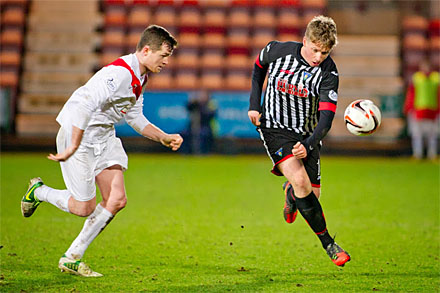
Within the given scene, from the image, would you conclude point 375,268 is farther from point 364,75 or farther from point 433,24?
point 433,24

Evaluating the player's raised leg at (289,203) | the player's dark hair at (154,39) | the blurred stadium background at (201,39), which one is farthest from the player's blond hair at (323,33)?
the blurred stadium background at (201,39)

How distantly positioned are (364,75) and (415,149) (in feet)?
12.4

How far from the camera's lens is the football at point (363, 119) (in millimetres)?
5039

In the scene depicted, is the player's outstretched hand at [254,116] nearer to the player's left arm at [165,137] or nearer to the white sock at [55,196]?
the player's left arm at [165,137]

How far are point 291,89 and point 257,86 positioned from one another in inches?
13.6

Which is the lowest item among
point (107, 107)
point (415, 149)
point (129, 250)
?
point (415, 149)

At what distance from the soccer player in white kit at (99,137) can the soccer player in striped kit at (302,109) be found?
33.9 inches

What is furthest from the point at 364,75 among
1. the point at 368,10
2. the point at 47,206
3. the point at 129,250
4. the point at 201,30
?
the point at 129,250

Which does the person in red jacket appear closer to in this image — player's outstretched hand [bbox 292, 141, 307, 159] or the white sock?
player's outstretched hand [bbox 292, 141, 307, 159]

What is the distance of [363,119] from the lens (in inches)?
199

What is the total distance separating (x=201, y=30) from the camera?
19.8m

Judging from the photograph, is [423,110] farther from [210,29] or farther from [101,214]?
[101,214]

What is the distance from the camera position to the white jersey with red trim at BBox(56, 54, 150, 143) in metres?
4.42

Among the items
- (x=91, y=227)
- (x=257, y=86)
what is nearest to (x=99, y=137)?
(x=91, y=227)
